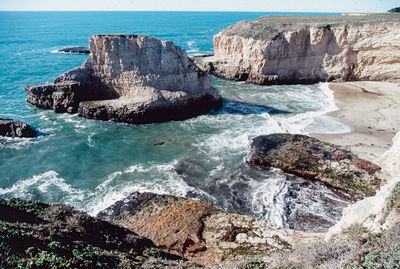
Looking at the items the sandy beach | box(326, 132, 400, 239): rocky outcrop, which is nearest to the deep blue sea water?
the sandy beach

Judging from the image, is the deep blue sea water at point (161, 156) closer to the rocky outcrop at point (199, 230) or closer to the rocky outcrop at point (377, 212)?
the rocky outcrop at point (199, 230)

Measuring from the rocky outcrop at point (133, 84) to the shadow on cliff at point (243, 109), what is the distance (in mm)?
2583

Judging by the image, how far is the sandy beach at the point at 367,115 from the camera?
70.7 feet

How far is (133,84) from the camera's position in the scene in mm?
28438

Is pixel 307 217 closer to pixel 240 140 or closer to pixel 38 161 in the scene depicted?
pixel 240 140

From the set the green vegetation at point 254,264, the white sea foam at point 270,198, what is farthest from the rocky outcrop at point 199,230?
the green vegetation at point 254,264

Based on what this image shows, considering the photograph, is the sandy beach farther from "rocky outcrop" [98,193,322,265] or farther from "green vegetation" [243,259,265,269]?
"green vegetation" [243,259,265,269]

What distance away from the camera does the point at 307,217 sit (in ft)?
46.8

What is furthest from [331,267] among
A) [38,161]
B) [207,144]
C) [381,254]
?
[38,161]

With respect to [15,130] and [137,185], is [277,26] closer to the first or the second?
[137,185]

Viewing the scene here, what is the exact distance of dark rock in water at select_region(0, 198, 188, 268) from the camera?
6941 millimetres

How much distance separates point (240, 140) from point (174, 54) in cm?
1218

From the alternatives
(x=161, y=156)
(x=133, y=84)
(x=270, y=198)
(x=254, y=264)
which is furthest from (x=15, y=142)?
(x=254, y=264)

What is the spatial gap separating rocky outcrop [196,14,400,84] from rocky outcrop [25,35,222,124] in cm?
1475
